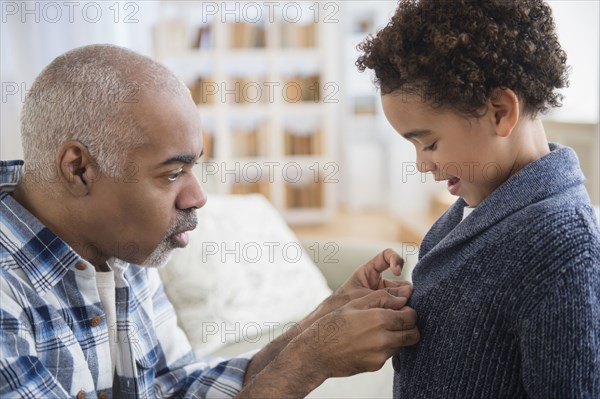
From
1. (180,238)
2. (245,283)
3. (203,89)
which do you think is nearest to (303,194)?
(203,89)

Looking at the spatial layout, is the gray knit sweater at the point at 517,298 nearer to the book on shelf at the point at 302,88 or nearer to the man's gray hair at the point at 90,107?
the man's gray hair at the point at 90,107

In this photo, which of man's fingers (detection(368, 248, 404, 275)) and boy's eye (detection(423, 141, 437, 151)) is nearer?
boy's eye (detection(423, 141, 437, 151))

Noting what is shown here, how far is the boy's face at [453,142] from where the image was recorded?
3.04ft

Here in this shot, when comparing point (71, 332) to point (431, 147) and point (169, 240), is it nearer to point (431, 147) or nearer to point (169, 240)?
point (169, 240)

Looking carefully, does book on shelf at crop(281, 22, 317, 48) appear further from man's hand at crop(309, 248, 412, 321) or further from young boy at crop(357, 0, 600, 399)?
young boy at crop(357, 0, 600, 399)

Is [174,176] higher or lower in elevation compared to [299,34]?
lower

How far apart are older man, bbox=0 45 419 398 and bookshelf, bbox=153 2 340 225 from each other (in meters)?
3.67

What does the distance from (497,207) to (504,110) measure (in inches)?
5.5

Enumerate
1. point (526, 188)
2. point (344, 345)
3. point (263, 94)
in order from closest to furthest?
point (526, 188), point (344, 345), point (263, 94)

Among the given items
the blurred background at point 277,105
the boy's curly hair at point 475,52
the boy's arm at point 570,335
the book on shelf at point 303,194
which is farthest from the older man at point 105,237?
the book on shelf at point 303,194

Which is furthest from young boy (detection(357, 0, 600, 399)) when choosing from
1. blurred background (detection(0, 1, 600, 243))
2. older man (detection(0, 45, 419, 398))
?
blurred background (detection(0, 1, 600, 243))

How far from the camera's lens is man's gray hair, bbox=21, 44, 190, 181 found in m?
1.10

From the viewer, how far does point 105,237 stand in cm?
118

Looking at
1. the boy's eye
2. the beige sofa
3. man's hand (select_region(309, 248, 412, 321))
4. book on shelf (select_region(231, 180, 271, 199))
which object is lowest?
book on shelf (select_region(231, 180, 271, 199))
